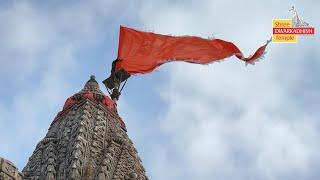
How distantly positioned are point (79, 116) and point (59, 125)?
1.49m

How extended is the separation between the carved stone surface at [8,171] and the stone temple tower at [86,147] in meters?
10.0

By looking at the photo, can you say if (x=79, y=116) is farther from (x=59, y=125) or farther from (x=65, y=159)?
(x=65, y=159)

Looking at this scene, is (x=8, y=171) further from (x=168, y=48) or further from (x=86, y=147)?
(x=168, y=48)

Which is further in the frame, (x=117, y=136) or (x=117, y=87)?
(x=117, y=87)

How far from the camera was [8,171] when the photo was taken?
51.2 ft

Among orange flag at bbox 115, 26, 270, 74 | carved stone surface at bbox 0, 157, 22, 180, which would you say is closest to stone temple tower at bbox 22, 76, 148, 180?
orange flag at bbox 115, 26, 270, 74

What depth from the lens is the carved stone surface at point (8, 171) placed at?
50.5ft

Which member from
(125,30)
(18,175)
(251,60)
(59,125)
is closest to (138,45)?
(125,30)

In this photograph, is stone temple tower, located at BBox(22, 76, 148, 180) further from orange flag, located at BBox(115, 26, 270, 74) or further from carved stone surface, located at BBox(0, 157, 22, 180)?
carved stone surface, located at BBox(0, 157, 22, 180)

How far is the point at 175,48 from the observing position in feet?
132

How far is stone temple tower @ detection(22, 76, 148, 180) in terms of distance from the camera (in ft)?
88.3

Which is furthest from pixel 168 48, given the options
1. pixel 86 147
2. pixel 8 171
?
pixel 8 171

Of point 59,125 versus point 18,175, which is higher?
point 59,125

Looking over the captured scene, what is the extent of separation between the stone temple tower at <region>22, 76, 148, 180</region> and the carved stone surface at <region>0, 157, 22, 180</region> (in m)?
10.0
